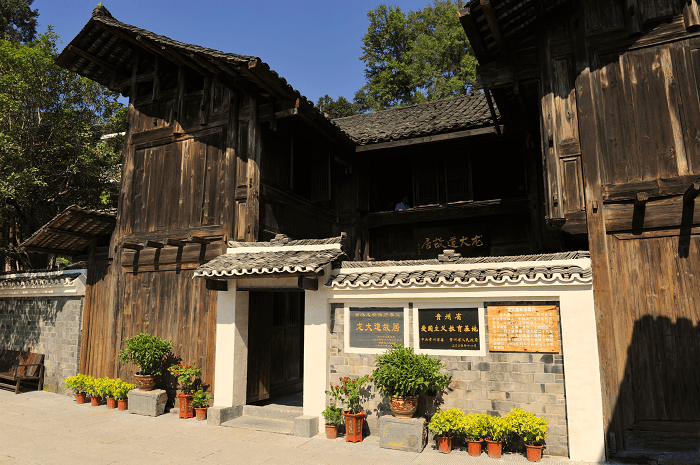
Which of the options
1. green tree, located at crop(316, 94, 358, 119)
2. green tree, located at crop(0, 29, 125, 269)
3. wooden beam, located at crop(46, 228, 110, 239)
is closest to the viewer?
wooden beam, located at crop(46, 228, 110, 239)

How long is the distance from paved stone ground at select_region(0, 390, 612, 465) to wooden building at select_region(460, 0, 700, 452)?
1.72 m

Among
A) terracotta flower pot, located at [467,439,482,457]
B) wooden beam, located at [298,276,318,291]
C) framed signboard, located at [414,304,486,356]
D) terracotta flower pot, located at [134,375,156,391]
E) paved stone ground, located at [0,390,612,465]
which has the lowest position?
paved stone ground, located at [0,390,612,465]

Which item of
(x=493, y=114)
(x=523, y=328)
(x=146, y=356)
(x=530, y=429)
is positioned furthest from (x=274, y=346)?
(x=493, y=114)

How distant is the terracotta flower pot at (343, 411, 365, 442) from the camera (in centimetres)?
767

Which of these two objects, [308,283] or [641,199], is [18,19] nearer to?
[308,283]

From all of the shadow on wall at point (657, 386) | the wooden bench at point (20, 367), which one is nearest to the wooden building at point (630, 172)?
the shadow on wall at point (657, 386)

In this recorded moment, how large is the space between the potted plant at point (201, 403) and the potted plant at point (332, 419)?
115 inches

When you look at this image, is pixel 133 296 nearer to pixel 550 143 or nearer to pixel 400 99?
pixel 550 143

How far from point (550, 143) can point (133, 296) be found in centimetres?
1017

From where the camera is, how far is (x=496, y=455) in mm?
6828

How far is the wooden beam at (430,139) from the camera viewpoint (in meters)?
→ 11.6

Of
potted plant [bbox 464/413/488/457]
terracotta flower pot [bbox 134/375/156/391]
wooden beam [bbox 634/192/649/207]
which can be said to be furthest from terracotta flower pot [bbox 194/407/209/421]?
wooden beam [bbox 634/192/649/207]

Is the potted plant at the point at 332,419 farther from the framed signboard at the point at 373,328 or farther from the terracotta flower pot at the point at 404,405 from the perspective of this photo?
the terracotta flower pot at the point at 404,405

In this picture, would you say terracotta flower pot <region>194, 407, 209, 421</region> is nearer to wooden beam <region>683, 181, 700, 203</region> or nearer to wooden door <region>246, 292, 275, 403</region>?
wooden door <region>246, 292, 275, 403</region>
